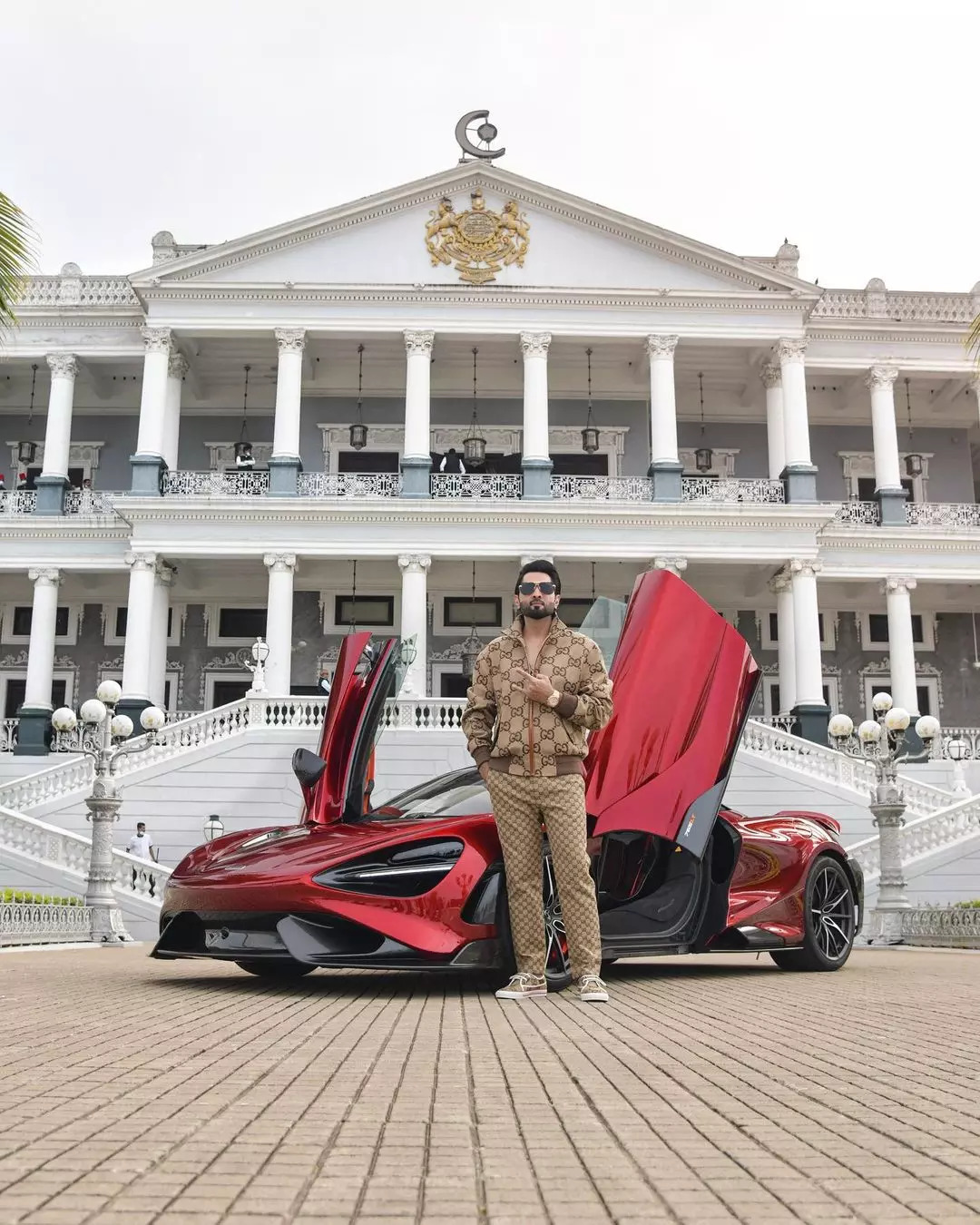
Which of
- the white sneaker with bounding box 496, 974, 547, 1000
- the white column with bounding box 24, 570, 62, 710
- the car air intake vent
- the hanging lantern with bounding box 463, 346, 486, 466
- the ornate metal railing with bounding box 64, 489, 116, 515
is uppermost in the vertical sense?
the hanging lantern with bounding box 463, 346, 486, 466

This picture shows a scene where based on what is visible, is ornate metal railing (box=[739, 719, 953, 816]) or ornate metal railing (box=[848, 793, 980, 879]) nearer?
ornate metal railing (box=[848, 793, 980, 879])

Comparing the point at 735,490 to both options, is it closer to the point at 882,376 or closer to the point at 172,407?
the point at 882,376

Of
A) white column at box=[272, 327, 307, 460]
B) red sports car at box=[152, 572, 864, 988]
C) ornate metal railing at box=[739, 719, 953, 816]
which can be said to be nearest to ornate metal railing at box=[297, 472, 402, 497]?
white column at box=[272, 327, 307, 460]

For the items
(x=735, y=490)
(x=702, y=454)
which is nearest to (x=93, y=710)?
(x=735, y=490)

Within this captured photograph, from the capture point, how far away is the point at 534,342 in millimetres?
27312

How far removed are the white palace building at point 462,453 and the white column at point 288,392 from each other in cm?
7

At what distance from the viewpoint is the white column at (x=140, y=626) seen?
25281 mm

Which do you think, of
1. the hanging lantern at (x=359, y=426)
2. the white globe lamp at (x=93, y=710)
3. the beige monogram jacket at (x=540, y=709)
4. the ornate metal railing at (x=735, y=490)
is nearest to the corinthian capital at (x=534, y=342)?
the hanging lantern at (x=359, y=426)

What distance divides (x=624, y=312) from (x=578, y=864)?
2332 centimetres

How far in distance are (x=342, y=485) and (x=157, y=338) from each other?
5178 millimetres

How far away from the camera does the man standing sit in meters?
5.89

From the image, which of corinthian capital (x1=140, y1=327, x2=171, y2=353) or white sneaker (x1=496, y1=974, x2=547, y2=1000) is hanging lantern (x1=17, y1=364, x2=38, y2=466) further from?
white sneaker (x1=496, y1=974, x2=547, y2=1000)

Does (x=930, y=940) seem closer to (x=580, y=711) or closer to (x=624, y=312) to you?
(x=580, y=711)

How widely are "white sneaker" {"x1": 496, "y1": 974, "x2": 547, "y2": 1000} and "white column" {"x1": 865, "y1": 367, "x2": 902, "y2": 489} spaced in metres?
24.6
